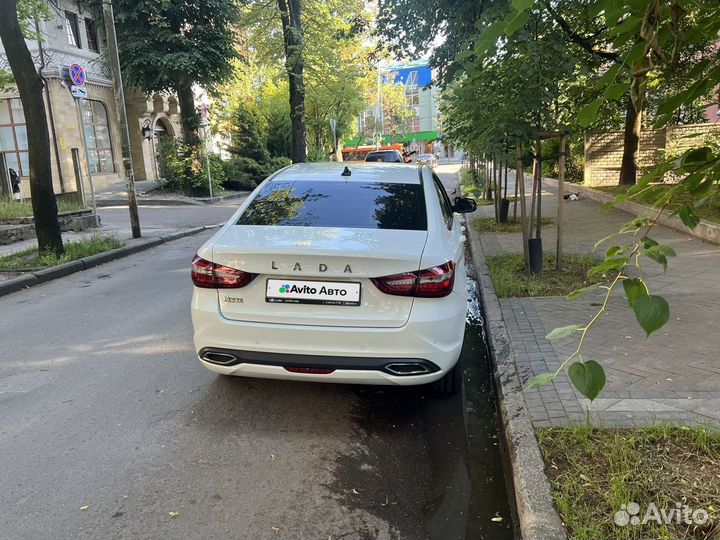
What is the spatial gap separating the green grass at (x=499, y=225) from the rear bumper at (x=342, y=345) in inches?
309

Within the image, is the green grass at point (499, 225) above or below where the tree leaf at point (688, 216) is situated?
below

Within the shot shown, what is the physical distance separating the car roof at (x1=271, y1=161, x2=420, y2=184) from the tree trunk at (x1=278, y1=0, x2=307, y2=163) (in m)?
13.7

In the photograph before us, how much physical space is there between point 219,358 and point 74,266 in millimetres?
6806

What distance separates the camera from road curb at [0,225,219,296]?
7.88 meters

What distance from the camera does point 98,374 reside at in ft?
14.9

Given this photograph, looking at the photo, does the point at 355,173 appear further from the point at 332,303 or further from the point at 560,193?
the point at 560,193

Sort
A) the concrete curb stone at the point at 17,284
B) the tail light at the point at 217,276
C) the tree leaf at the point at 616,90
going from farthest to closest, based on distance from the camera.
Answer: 1. the concrete curb stone at the point at 17,284
2. the tail light at the point at 217,276
3. the tree leaf at the point at 616,90

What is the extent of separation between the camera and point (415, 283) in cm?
333

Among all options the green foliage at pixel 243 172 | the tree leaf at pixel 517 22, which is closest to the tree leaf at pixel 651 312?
the tree leaf at pixel 517 22

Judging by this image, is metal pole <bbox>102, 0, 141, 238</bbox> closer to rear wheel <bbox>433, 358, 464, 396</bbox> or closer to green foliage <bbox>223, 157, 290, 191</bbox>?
rear wheel <bbox>433, 358, 464, 396</bbox>

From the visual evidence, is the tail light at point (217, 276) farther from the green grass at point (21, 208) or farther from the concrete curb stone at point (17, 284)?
the green grass at point (21, 208)

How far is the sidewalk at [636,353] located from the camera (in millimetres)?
3281

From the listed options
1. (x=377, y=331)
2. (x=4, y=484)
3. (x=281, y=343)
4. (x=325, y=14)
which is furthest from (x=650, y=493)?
(x=325, y=14)

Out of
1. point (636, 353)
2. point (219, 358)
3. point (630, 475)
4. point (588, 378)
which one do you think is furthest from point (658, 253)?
point (636, 353)
